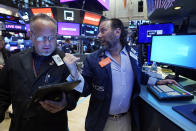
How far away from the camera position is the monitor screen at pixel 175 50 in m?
1.29

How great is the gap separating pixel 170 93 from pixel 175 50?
2.20 ft

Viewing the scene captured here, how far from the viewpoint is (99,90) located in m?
1.19

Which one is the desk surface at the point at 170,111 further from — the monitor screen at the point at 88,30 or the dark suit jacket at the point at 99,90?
the monitor screen at the point at 88,30

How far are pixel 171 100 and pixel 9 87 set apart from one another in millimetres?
1310

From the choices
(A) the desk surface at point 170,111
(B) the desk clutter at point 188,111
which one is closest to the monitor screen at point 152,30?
(A) the desk surface at point 170,111

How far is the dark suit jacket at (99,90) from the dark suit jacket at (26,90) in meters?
0.26

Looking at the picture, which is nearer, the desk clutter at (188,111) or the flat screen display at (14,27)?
the desk clutter at (188,111)

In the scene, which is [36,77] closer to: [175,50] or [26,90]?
[26,90]

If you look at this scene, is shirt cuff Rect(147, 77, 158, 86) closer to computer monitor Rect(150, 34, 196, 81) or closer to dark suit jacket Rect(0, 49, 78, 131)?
computer monitor Rect(150, 34, 196, 81)

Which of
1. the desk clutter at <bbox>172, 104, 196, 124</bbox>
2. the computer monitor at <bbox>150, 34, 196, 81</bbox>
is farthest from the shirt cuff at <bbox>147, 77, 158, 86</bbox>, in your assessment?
the desk clutter at <bbox>172, 104, 196, 124</bbox>

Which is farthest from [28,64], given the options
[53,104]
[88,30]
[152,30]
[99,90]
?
[88,30]

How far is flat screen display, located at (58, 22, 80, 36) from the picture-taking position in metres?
5.29

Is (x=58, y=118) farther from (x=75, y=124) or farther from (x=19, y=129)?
(x=75, y=124)

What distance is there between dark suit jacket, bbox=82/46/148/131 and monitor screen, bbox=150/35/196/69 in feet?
1.85
